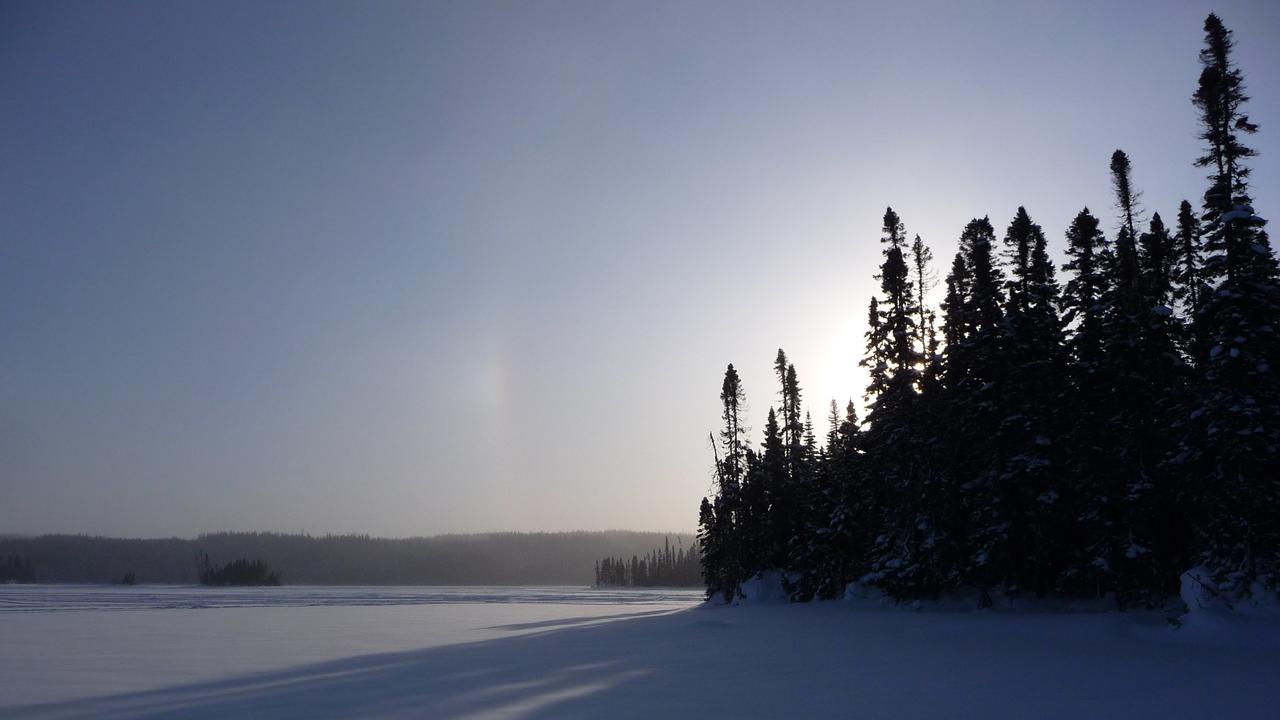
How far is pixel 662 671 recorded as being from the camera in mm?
17344

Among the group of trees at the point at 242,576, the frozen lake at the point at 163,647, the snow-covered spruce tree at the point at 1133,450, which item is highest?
the snow-covered spruce tree at the point at 1133,450

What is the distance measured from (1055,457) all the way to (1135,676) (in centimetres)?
2264

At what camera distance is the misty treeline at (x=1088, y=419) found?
2620 cm

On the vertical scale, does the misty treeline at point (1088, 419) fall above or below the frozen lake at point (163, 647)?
above

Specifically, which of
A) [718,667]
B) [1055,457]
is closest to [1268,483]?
[1055,457]

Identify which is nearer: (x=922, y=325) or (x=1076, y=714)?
(x=1076, y=714)

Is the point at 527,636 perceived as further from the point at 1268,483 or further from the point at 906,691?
the point at 1268,483

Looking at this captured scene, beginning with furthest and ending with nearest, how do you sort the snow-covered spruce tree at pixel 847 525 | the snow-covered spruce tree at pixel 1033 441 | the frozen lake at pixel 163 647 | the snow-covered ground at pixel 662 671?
the snow-covered spruce tree at pixel 847 525 < the snow-covered spruce tree at pixel 1033 441 < the frozen lake at pixel 163 647 < the snow-covered ground at pixel 662 671

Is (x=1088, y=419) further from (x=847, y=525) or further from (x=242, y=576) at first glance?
(x=242, y=576)

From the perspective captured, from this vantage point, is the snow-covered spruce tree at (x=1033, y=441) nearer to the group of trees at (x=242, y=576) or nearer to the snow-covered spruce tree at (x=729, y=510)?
the snow-covered spruce tree at (x=729, y=510)

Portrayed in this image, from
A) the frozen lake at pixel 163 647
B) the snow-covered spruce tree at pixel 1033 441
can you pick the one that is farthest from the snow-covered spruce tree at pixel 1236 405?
the frozen lake at pixel 163 647

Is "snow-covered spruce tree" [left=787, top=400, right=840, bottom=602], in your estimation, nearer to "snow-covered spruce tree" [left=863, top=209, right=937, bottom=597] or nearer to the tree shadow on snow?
"snow-covered spruce tree" [left=863, top=209, right=937, bottom=597]

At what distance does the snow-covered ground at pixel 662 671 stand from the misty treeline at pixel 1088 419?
4.20 m

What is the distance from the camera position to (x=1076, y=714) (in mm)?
11789
